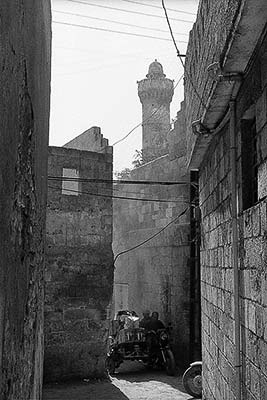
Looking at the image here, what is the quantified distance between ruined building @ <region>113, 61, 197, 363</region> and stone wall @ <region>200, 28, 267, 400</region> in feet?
20.1

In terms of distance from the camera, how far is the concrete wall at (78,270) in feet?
36.5

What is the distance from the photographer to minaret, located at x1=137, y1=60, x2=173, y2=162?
22969mm

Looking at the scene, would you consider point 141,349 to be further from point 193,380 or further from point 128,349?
point 193,380

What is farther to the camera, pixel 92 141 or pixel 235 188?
pixel 92 141

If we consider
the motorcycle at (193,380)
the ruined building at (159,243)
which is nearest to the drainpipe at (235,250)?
the motorcycle at (193,380)

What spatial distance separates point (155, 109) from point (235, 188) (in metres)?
20.4

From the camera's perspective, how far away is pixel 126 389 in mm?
10273

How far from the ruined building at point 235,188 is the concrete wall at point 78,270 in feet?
19.3

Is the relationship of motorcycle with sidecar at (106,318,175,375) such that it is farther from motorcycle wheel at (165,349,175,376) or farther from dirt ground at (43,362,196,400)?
dirt ground at (43,362,196,400)

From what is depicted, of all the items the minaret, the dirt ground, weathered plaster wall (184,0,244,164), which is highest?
the minaret

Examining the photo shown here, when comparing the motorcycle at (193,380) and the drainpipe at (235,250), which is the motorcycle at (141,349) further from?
the drainpipe at (235,250)

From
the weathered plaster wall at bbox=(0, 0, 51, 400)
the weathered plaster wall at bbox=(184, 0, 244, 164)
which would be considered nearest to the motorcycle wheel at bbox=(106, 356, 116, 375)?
the weathered plaster wall at bbox=(184, 0, 244, 164)

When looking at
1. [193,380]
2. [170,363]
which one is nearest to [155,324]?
[170,363]

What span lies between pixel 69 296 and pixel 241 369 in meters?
8.02
